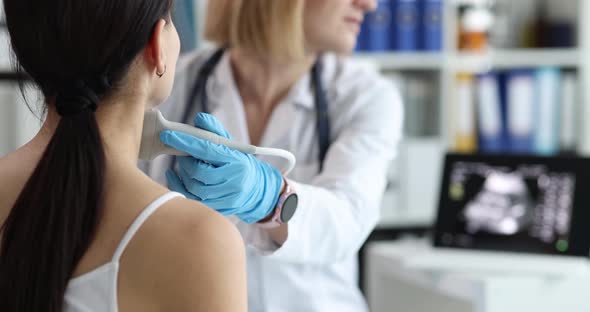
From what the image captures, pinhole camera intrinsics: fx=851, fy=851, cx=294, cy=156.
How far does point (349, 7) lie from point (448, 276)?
770mm

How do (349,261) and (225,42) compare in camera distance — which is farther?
(225,42)

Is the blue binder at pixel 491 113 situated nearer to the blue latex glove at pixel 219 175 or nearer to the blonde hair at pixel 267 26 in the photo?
the blonde hair at pixel 267 26

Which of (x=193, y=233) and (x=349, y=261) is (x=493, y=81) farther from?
(x=193, y=233)

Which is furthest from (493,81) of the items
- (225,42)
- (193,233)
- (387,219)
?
(193,233)

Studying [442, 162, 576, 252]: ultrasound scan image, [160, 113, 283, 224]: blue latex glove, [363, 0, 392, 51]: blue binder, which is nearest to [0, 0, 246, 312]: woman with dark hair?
[160, 113, 283, 224]: blue latex glove

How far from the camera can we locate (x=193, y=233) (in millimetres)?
870

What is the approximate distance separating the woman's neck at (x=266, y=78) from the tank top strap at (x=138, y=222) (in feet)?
2.71

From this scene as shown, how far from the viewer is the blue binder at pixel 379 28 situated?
334 centimetres

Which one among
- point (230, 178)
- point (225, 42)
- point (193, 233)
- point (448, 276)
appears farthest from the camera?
point (448, 276)

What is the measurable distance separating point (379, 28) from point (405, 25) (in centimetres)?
11

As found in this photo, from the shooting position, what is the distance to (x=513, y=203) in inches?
84.0

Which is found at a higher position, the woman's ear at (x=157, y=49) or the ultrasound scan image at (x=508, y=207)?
the woman's ear at (x=157, y=49)

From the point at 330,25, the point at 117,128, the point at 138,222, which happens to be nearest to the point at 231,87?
the point at 330,25

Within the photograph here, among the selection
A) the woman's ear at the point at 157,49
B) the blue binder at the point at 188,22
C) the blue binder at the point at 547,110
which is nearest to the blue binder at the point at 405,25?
the blue binder at the point at 547,110
